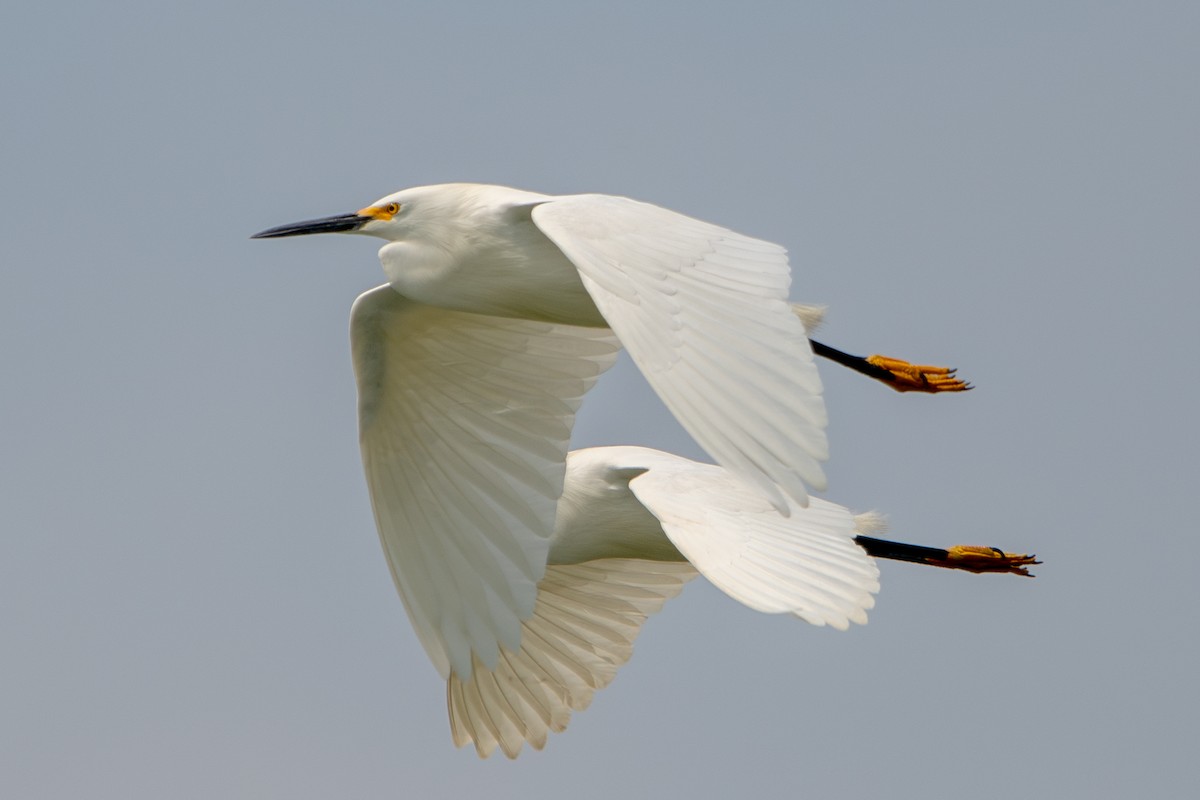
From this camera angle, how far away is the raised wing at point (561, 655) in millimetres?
9719

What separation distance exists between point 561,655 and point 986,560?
2.27 m

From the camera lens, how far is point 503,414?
941 cm

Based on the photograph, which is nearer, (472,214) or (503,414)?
(472,214)

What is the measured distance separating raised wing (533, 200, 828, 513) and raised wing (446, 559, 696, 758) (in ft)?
10.4

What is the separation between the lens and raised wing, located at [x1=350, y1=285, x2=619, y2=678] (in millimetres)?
9227

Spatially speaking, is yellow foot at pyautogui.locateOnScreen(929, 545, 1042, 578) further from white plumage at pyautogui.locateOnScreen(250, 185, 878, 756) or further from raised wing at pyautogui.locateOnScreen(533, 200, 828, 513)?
raised wing at pyautogui.locateOnScreen(533, 200, 828, 513)

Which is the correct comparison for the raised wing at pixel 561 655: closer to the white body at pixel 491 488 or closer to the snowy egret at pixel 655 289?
the white body at pixel 491 488

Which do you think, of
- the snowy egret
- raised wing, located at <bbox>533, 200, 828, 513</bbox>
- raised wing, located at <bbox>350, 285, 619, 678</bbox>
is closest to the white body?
raised wing, located at <bbox>350, 285, 619, 678</bbox>

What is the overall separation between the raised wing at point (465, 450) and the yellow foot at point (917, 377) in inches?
52.9

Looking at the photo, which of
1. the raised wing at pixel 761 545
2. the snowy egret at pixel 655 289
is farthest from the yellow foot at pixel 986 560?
the snowy egret at pixel 655 289

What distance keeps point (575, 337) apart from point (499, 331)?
14.4 inches

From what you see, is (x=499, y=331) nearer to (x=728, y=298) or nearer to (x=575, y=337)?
(x=575, y=337)

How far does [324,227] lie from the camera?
873 centimetres

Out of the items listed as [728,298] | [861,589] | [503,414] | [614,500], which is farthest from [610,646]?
[728,298]
